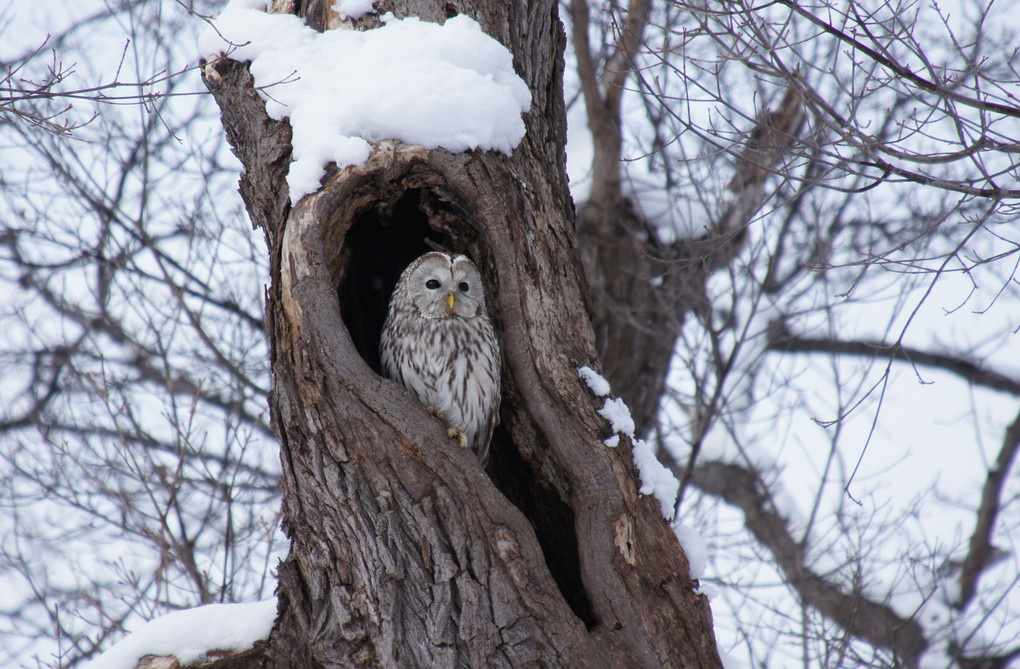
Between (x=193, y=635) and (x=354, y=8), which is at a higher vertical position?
(x=354, y=8)

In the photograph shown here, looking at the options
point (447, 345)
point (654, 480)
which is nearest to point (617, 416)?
point (654, 480)

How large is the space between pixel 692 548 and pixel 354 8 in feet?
9.05

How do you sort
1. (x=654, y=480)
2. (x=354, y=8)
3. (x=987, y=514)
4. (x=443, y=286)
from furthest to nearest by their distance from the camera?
(x=987, y=514) → (x=443, y=286) → (x=354, y=8) → (x=654, y=480)

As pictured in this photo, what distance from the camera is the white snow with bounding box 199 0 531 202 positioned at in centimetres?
346

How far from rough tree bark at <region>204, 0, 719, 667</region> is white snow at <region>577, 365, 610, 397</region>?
0.06m

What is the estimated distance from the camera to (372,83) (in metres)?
3.54

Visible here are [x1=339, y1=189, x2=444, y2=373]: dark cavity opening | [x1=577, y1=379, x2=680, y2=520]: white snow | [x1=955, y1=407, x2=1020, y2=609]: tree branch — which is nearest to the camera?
[x1=577, y1=379, x2=680, y2=520]: white snow

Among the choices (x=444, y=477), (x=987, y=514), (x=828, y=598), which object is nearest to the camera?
(x=444, y=477)

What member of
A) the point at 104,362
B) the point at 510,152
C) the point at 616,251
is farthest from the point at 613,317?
the point at 104,362

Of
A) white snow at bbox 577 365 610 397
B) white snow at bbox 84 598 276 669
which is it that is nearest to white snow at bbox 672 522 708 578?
white snow at bbox 577 365 610 397

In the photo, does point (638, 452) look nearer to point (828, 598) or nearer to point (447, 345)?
point (447, 345)

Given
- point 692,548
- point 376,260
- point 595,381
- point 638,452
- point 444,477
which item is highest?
point 376,260

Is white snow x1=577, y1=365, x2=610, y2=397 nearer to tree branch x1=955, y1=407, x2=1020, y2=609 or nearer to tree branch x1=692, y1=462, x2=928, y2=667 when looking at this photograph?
tree branch x1=692, y1=462, x2=928, y2=667

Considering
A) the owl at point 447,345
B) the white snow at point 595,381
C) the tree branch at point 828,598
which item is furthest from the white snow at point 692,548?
the tree branch at point 828,598
